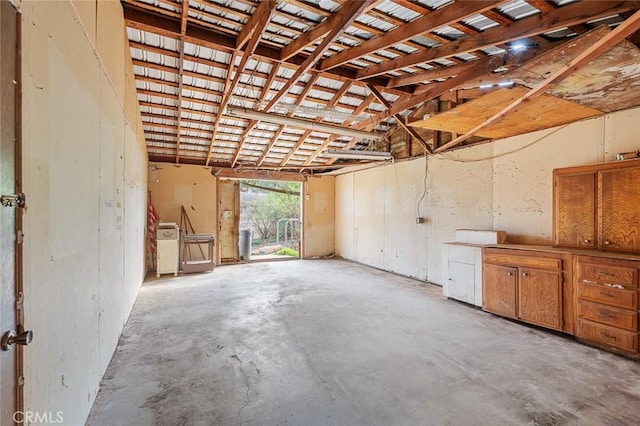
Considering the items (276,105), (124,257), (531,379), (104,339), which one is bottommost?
(531,379)

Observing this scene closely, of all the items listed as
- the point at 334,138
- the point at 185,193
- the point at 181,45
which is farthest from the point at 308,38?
the point at 185,193

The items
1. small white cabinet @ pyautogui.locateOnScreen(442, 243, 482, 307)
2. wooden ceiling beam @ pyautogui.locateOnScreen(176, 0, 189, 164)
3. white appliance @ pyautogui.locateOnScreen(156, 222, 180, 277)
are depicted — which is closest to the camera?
wooden ceiling beam @ pyautogui.locateOnScreen(176, 0, 189, 164)

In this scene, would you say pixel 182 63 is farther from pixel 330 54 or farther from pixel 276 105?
pixel 330 54

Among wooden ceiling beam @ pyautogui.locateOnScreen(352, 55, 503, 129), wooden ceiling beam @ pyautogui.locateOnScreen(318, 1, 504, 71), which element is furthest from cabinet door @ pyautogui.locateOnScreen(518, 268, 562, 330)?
wooden ceiling beam @ pyautogui.locateOnScreen(318, 1, 504, 71)

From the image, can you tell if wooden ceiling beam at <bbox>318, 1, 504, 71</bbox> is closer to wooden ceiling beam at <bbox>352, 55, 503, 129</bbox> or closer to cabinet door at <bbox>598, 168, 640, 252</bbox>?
wooden ceiling beam at <bbox>352, 55, 503, 129</bbox>

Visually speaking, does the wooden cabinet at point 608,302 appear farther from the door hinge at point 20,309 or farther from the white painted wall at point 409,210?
the door hinge at point 20,309

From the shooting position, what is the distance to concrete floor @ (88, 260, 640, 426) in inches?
82.0

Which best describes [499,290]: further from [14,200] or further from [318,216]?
[318,216]

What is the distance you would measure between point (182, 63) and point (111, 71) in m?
1.69

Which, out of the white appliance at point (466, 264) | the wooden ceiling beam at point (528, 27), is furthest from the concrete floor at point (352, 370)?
the wooden ceiling beam at point (528, 27)

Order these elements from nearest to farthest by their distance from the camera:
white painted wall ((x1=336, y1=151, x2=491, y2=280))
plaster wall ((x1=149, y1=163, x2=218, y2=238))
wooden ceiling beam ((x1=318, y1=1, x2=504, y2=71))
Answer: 1. wooden ceiling beam ((x1=318, y1=1, x2=504, y2=71))
2. white painted wall ((x1=336, y1=151, x2=491, y2=280))
3. plaster wall ((x1=149, y1=163, x2=218, y2=238))

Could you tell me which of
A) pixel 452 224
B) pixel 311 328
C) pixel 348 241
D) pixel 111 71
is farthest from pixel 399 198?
pixel 111 71

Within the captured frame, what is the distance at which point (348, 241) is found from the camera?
8938 mm

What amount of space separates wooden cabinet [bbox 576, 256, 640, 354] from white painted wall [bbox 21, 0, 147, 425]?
4541 millimetres
